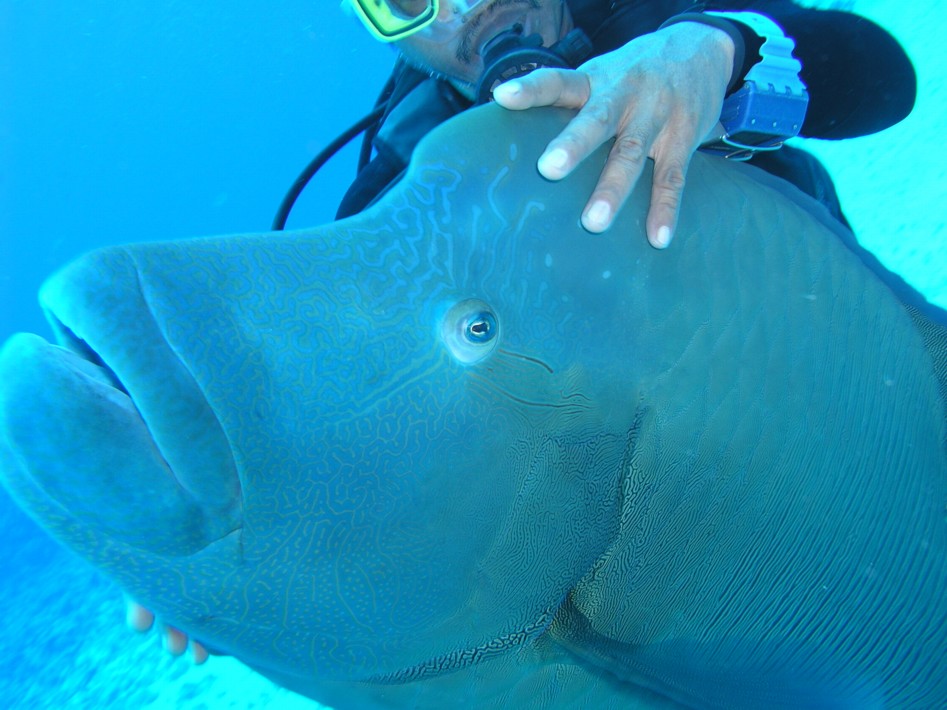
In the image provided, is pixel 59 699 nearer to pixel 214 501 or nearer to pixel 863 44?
pixel 214 501

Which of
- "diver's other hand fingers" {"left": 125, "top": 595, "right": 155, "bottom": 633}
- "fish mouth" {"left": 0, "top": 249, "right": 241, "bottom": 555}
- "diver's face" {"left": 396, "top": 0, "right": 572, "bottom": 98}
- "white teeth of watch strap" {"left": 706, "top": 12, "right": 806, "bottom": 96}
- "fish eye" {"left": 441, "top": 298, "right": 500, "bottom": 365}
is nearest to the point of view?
"fish mouth" {"left": 0, "top": 249, "right": 241, "bottom": 555}

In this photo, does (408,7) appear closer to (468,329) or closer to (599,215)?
(599,215)

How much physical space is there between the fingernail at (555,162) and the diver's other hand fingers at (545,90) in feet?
0.38

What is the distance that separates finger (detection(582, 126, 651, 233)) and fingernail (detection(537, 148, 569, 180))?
0.08 meters

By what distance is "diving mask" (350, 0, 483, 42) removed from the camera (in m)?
2.02

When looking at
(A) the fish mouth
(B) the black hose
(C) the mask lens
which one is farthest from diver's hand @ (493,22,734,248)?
(B) the black hose

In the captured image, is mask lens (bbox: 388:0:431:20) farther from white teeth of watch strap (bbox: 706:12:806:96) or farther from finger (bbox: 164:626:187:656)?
finger (bbox: 164:626:187:656)

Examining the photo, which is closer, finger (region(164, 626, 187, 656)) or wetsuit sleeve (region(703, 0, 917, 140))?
finger (region(164, 626, 187, 656))

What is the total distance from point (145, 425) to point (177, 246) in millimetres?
299

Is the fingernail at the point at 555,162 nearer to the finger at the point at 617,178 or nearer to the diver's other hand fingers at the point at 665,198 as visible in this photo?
the finger at the point at 617,178

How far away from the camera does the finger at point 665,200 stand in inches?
43.2

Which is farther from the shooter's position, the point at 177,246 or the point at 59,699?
the point at 59,699

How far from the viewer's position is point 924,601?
4.63 ft

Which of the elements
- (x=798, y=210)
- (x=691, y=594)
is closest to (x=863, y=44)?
(x=798, y=210)
